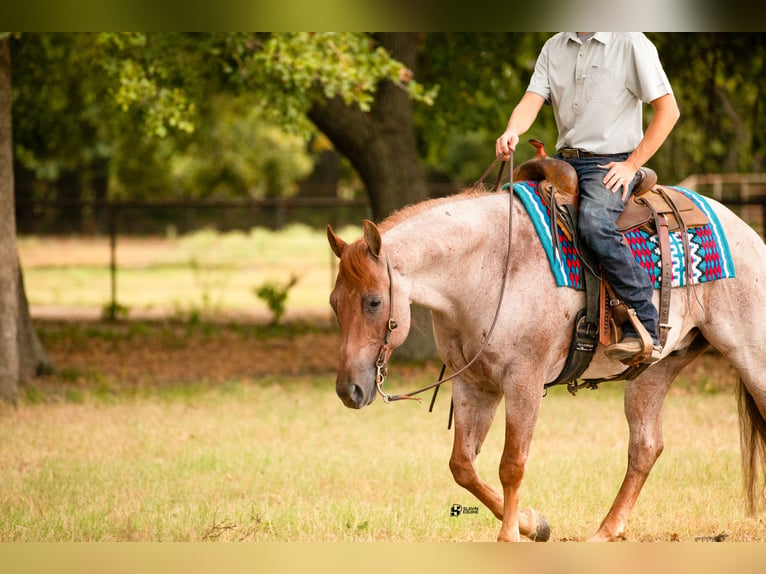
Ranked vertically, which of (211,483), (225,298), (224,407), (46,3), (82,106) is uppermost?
(46,3)

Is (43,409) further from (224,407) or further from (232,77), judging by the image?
(232,77)

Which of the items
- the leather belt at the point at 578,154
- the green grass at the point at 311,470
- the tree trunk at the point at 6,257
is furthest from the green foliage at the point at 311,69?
the leather belt at the point at 578,154

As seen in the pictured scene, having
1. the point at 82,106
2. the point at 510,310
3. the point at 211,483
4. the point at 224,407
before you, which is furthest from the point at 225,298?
the point at 510,310

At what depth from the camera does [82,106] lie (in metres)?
20.8

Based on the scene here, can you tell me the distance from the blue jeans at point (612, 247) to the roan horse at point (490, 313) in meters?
0.24

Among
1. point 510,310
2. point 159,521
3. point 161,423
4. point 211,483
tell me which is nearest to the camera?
point 510,310

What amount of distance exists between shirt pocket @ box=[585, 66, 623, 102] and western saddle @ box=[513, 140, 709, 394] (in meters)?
0.42

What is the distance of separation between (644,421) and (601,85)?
2165 mm

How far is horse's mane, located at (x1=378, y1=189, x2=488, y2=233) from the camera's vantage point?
5.04 meters

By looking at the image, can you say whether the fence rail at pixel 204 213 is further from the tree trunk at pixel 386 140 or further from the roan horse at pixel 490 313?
the roan horse at pixel 490 313

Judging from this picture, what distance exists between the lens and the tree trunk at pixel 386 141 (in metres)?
13.3

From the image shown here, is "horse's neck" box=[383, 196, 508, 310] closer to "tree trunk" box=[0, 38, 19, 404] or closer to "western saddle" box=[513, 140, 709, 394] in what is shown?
"western saddle" box=[513, 140, 709, 394]

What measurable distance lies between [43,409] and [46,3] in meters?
7.54

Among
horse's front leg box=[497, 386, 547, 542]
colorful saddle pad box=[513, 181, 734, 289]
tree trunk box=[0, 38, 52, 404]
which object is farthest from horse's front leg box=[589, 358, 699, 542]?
tree trunk box=[0, 38, 52, 404]
